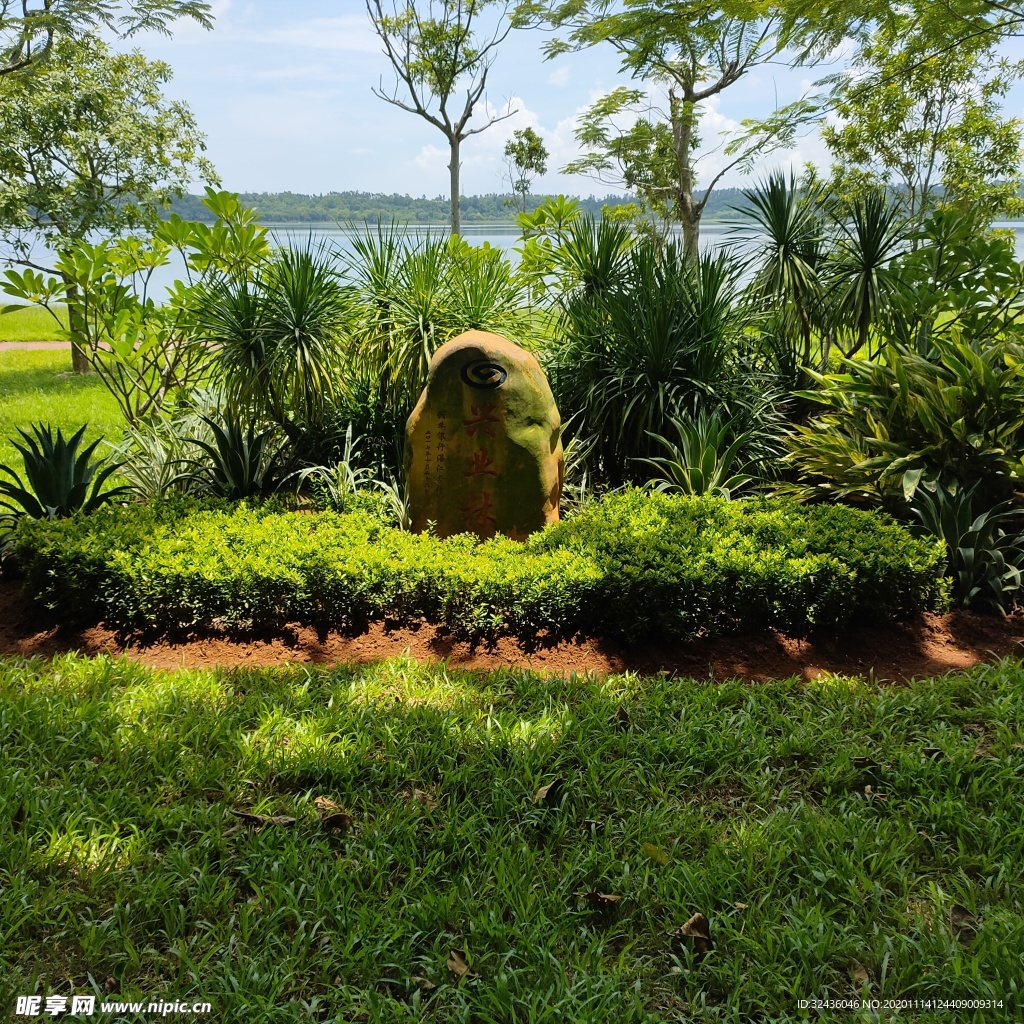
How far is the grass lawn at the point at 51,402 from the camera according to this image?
30.4ft

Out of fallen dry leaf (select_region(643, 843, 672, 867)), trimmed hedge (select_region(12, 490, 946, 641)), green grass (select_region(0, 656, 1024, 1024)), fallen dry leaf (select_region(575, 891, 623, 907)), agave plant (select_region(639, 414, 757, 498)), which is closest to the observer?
green grass (select_region(0, 656, 1024, 1024))

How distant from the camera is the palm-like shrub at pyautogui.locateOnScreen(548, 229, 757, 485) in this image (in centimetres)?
646

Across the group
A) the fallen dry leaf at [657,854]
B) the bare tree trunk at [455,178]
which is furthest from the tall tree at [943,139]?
the fallen dry leaf at [657,854]

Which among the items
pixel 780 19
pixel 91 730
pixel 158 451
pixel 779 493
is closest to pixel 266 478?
pixel 158 451

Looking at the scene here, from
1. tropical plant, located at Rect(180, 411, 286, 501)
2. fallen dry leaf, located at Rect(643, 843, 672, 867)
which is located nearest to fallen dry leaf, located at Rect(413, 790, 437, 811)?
fallen dry leaf, located at Rect(643, 843, 672, 867)

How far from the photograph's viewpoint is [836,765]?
10.4ft

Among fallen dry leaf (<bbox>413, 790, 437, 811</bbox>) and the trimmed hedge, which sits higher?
the trimmed hedge

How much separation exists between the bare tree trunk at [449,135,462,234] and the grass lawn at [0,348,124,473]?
7075mm

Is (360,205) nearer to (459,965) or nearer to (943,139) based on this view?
(943,139)

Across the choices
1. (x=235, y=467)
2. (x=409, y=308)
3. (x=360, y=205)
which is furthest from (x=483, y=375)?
(x=360, y=205)

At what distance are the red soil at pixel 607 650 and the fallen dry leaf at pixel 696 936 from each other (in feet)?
5.68

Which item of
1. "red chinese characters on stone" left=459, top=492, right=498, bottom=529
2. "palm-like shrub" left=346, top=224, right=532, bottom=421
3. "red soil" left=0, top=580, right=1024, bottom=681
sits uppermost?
"palm-like shrub" left=346, top=224, right=532, bottom=421

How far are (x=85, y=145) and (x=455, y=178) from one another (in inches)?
254

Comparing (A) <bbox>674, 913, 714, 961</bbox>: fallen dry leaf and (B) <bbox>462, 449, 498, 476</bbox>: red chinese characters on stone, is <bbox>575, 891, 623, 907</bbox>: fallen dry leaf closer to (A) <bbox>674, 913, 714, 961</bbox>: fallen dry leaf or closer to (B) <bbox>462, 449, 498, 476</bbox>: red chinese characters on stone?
(A) <bbox>674, 913, 714, 961</bbox>: fallen dry leaf
